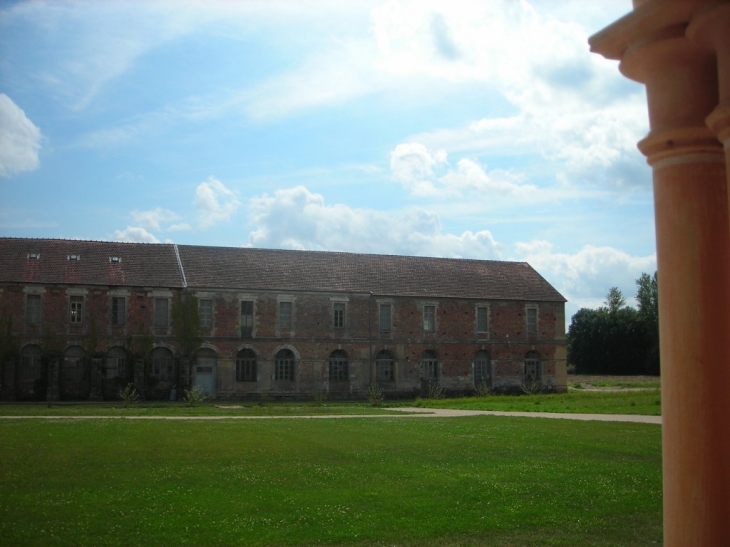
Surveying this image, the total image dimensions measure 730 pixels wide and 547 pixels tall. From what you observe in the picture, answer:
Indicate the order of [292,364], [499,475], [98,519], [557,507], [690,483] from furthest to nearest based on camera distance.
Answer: [292,364], [499,475], [557,507], [98,519], [690,483]

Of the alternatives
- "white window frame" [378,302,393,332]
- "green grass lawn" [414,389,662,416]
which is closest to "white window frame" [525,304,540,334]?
"white window frame" [378,302,393,332]

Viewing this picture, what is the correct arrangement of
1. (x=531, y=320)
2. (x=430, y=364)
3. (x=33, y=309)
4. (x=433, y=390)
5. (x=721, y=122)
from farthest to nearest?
1. (x=531, y=320)
2. (x=430, y=364)
3. (x=433, y=390)
4. (x=33, y=309)
5. (x=721, y=122)

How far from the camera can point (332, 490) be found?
32.3 feet

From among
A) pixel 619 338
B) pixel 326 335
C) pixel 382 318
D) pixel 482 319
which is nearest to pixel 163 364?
pixel 326 335

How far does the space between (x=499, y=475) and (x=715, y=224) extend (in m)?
8.00

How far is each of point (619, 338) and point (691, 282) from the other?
71.0 m

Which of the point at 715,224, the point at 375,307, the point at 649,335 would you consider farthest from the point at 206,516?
the point at 649,335

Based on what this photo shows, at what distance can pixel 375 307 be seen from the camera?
44.7m

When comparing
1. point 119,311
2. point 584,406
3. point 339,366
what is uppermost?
point 119,311

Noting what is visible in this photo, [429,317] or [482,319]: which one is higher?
[429,317]

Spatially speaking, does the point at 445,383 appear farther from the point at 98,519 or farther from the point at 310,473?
the point at 98,519

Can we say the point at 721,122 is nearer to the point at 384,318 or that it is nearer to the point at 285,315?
the point at 285,315

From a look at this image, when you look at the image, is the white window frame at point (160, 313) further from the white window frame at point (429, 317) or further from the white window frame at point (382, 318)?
the white window frame at point (429, 317)

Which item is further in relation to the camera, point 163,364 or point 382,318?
point 382,318
